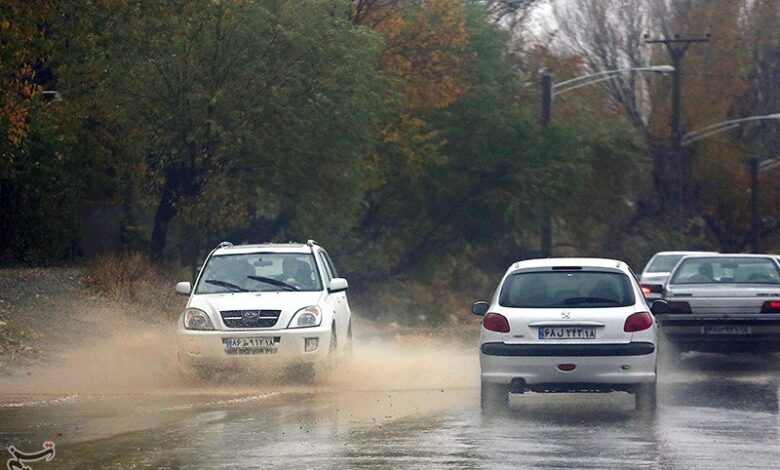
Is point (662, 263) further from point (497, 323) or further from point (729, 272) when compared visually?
point (497, 323)

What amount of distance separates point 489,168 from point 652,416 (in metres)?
33.4

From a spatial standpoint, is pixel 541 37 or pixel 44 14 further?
pixel 541 37

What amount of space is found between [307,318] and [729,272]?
7156 mm

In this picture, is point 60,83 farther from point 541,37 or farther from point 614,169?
point 541,37

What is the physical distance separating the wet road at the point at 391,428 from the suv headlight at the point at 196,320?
718 millimetres

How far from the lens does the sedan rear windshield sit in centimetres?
1472

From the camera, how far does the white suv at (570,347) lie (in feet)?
47.1

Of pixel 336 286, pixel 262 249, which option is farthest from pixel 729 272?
pixel 262 249

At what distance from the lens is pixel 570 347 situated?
14367mm

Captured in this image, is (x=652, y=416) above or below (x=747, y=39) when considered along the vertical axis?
below

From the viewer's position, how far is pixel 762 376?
19.0 meters

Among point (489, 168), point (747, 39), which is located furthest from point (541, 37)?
point (489, 168)

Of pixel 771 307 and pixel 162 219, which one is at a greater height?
pixel 162 219

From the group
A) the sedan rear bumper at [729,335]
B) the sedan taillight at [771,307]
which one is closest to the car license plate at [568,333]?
the sedan rear bumper at [729,335]
